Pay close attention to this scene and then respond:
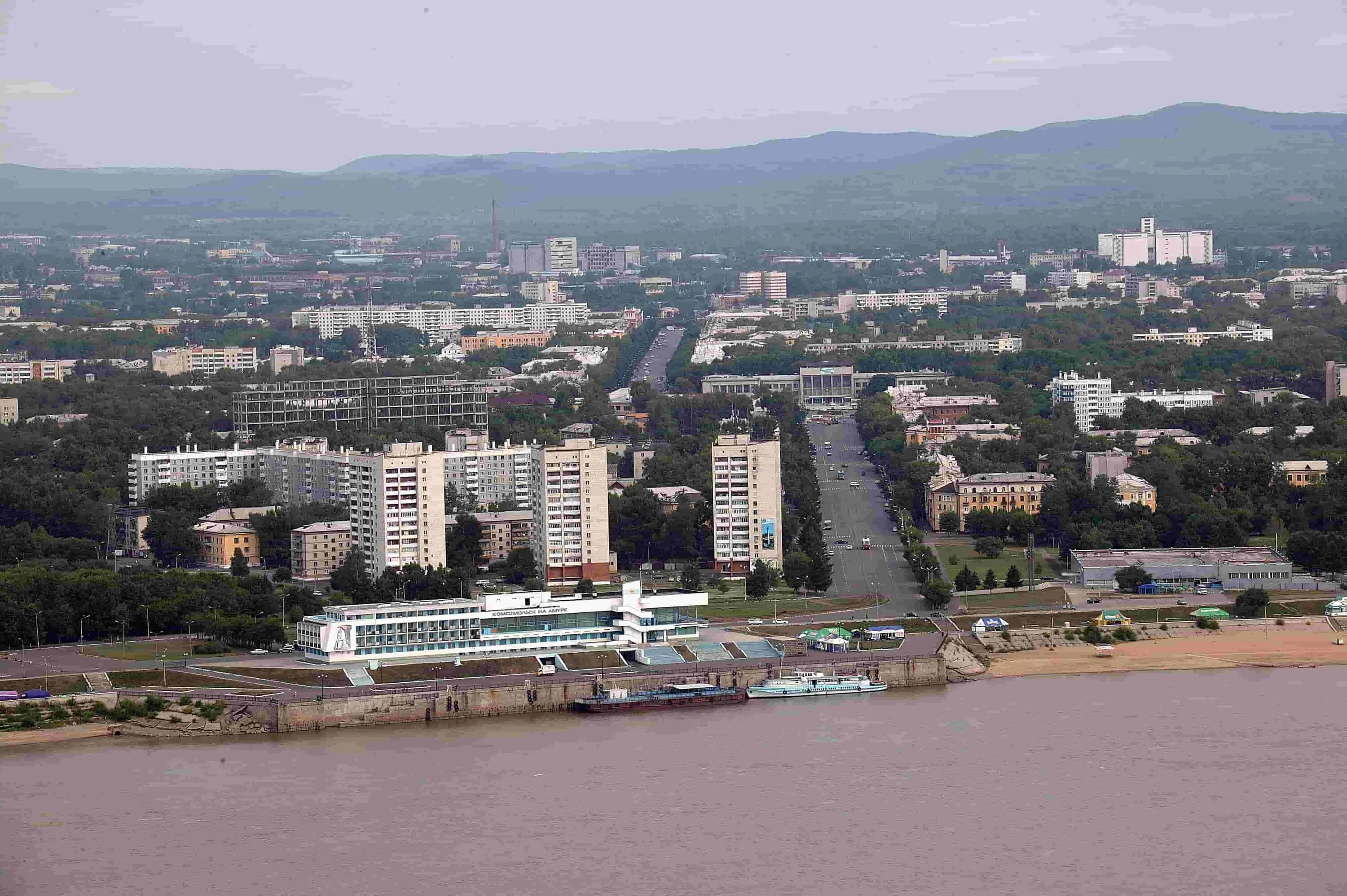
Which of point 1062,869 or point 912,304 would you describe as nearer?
point 1062,869

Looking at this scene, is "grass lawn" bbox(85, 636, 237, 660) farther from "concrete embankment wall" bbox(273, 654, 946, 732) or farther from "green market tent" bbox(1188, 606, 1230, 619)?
"green market tent" bbox(1188, 606, 1230, 619)

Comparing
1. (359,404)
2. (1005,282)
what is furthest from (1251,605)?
(1005,282)

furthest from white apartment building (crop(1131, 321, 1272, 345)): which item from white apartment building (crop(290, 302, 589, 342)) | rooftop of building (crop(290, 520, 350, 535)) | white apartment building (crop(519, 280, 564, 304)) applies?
rooftop of building (crop(290, 520, 350, 535))

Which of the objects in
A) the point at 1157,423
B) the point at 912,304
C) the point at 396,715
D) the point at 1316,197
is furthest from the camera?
the point at 1316,197

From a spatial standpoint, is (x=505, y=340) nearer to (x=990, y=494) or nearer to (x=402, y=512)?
(x=990, y=494)

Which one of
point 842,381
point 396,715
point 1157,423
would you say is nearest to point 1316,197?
point 842,381

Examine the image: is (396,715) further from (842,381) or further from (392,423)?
(842,381)

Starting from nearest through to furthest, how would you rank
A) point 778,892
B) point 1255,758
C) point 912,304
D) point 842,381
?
point 778,892 < point 1255,758 < point 842,381 < point 912,304
